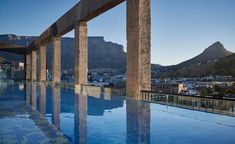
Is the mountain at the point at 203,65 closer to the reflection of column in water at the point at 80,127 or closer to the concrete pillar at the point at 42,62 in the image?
the concrete pillar at the point at 42,62

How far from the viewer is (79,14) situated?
1727 centimetres

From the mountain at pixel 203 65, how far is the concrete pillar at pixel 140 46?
37.9 meters

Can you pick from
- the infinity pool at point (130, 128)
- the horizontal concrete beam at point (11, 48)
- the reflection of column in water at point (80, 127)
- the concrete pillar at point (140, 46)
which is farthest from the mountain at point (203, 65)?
the reflection of column in water at point (80, 127)

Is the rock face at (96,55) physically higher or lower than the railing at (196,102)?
higher

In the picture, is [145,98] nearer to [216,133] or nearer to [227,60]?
[216,133]

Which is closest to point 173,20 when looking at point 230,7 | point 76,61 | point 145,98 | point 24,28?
point 230,7

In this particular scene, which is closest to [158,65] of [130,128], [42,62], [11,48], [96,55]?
[96,55]

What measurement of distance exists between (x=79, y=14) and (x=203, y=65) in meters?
39.3

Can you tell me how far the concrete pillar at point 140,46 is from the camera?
10.4 m

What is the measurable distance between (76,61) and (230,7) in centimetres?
1268

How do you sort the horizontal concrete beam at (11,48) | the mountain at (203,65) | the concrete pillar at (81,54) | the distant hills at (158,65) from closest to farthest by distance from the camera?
the concrete pillar at (81,54) < the horizontal concrete beam at (11,48) < the distant hills at (158,65) < the mountain at (203,65)

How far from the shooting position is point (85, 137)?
4.96 m

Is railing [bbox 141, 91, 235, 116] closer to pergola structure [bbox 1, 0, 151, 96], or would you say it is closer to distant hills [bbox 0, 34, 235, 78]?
pergola structure [bbox 1, 0, 151, 96]

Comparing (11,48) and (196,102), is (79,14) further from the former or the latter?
(11,48)
